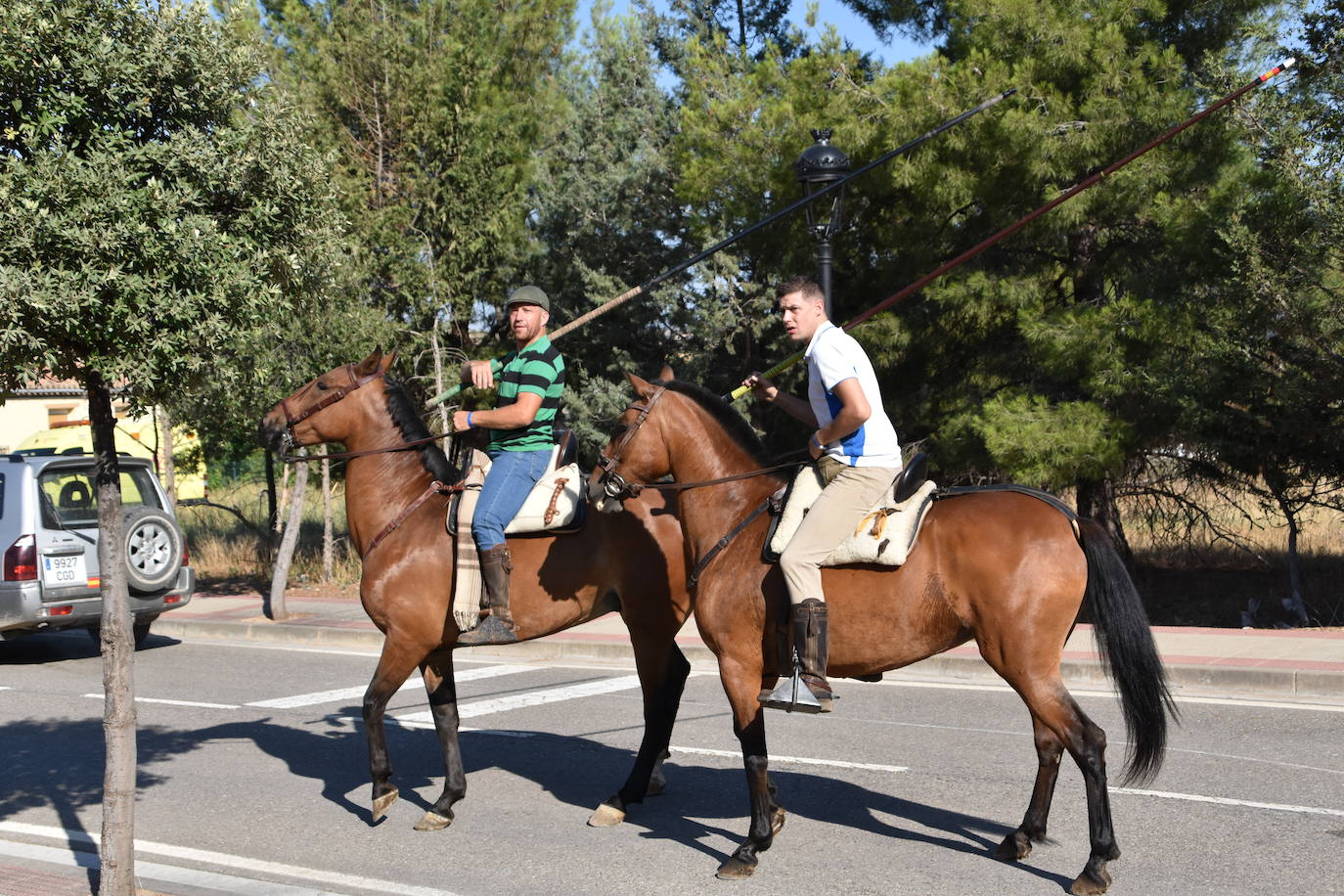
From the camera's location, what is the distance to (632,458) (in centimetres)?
653

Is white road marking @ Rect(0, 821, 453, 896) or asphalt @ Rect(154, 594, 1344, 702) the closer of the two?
white road marking @ Rect(0, 821, 453, 896)

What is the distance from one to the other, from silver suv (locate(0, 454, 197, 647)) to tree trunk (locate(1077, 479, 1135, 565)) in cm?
1037

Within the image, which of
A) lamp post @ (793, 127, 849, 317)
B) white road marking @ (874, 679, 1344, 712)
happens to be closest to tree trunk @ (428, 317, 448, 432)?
lamp post @ (793, 127, 849, 317)

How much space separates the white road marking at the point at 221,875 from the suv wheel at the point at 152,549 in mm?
5889

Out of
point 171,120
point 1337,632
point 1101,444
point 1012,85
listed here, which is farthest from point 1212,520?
point 171,120

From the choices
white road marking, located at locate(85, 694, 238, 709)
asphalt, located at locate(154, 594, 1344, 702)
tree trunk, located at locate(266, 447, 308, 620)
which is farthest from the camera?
tree trunk, located at locate(266, 447, 308, 620)

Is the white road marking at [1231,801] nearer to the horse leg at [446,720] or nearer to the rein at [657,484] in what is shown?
the rein at [657,484]

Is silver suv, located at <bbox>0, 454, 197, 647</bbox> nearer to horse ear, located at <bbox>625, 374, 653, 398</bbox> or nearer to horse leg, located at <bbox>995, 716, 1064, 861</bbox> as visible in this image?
horse ear, located at <bbox>625, 374, 653, 398</bbox>

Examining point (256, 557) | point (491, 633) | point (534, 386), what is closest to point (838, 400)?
point (534, 386)

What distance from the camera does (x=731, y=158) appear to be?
55.5 feet

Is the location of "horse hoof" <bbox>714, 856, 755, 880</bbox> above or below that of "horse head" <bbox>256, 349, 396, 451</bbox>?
below

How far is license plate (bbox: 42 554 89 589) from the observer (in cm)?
1279

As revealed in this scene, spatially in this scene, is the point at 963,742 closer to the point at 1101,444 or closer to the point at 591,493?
the point at 591,493

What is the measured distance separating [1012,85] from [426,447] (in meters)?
9.31
